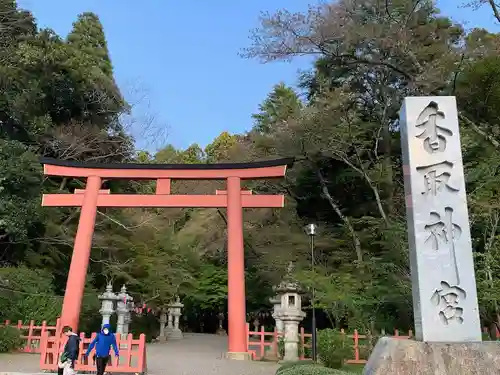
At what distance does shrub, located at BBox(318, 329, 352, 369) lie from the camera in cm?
973

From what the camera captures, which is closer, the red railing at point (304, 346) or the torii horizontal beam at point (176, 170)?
the red railing at point (304, 346)

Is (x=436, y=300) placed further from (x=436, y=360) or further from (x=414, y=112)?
(x=414, y=112)

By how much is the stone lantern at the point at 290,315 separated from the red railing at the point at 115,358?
4.21 m

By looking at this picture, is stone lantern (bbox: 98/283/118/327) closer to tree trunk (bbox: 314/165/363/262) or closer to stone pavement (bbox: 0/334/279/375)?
stone pavement (bbox: 0/334/279/375)

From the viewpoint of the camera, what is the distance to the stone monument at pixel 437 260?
456cm

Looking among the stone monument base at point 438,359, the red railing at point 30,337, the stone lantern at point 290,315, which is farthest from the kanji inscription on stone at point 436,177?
the red railing at point 30,337

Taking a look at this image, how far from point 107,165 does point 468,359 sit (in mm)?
11703

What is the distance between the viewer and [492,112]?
46.1 feet

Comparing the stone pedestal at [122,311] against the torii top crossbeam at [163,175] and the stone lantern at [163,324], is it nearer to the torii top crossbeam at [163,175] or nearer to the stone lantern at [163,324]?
the torii top crossbeam at [163,175]

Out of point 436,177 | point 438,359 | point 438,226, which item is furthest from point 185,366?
point 436,177

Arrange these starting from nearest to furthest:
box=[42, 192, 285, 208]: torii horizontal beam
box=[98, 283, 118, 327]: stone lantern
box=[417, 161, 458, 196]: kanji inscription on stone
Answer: box=[417, 161, 458, 196]: kanji inscription on stone < box=[42, 192, 285, 208]: torii horizontal beam < box=[98, 283, 118, 327]: stone lantern

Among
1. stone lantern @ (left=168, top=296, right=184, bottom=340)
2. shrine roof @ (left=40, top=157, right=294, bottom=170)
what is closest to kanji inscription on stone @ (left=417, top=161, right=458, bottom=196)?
shrine roof @ (left=40, top=157, right=294, bottom=170)

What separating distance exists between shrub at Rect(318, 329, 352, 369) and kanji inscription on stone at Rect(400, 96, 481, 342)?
481 cm

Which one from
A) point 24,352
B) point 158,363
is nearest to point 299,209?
point 158,363
